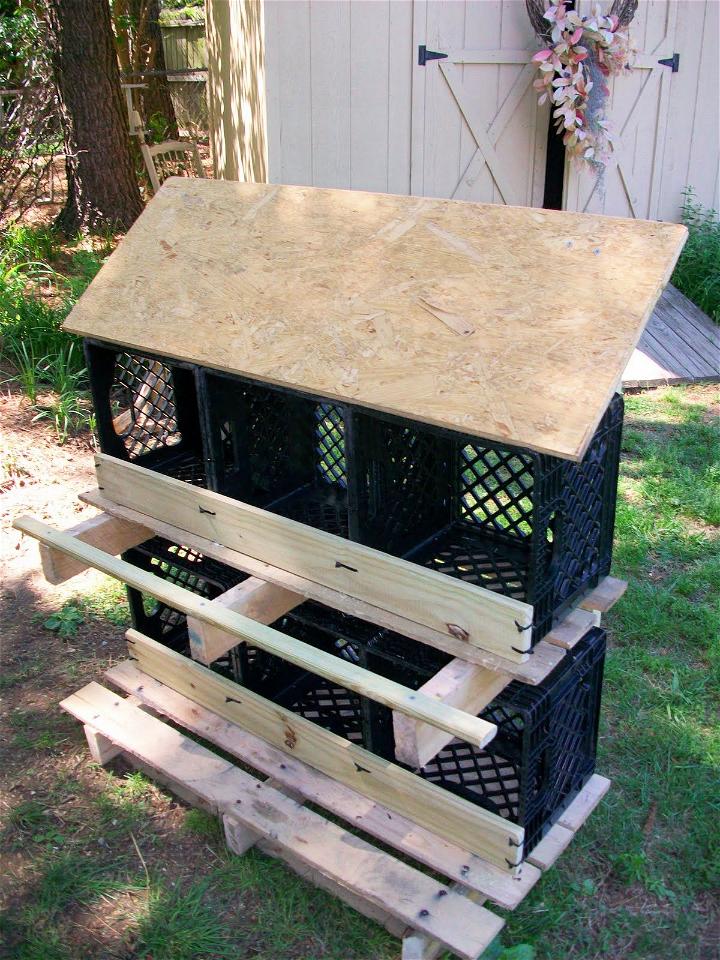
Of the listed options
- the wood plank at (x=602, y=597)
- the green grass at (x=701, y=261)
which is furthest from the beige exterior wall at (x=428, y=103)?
the wood plank at (x=602, y=597)

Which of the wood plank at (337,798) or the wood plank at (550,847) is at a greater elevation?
the wood plank at (337,798)

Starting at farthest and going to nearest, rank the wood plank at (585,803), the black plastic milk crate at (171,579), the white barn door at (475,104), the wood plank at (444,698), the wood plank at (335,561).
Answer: the white barn door at (475,104)
the black plastic milk crate at (171,579)
the wood plank at (585,803)
the wood plank at (335,561)
the wood plank at (444,698)

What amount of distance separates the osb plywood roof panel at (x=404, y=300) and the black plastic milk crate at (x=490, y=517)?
132 millimetres

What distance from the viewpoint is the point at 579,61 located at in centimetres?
692

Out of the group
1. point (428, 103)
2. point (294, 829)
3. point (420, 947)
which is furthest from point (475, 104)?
point (420, 947)

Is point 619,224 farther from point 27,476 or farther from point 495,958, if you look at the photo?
point 27,476

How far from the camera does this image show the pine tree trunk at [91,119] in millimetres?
7465

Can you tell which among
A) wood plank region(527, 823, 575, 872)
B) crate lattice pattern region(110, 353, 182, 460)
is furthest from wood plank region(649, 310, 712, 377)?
wood plank region(527, 823, 575, 872)

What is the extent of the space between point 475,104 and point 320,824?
5.96 m

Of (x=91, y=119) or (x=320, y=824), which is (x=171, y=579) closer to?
(x=320, y=824)

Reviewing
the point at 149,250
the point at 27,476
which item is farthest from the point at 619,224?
the point at 27,476

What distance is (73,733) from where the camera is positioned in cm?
349

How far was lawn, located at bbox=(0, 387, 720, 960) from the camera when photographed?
8.61 feet

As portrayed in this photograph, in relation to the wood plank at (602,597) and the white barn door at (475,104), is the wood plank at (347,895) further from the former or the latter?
the white barn door at (475,104)
